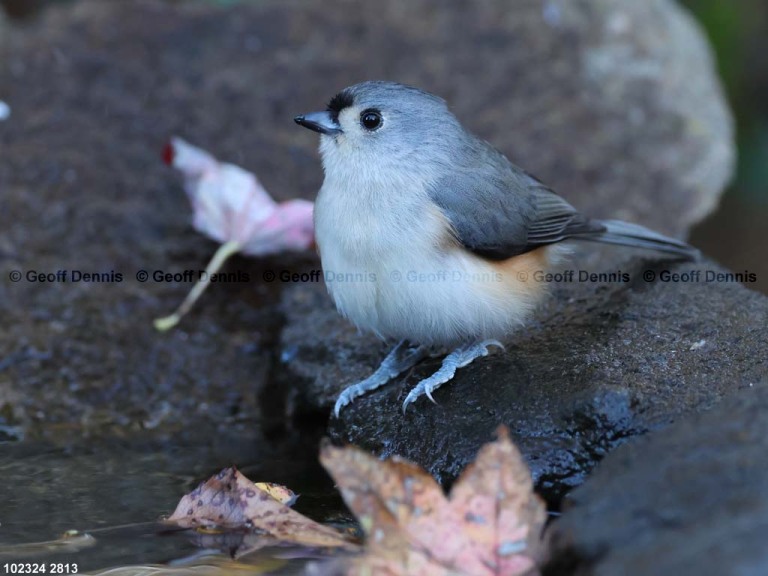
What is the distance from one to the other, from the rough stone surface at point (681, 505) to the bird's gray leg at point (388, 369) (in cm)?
141

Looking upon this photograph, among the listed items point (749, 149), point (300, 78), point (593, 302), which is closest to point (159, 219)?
point (300, 78)

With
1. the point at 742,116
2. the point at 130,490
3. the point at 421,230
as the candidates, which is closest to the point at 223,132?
the point at 421,230

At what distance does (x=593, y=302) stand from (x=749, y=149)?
16.5ft

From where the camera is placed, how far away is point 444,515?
2650mm

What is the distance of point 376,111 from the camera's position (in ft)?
13.0

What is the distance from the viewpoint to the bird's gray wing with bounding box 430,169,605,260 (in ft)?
12.4

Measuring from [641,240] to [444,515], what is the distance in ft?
8.13

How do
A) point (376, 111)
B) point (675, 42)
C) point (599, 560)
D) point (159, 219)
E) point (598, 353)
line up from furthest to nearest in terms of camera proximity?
point (675, 42)
point (159, 219)
point (376, 111)
point (598, 353)
point (599, 560)

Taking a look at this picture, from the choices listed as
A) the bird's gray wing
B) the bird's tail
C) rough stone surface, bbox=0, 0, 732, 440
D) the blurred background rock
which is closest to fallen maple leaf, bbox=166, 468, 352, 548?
rough stone surface, bbox=0, 0, 732, 440

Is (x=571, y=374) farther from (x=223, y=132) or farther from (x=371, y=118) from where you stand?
(x=223, y=132)

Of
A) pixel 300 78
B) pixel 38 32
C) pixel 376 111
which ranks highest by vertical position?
pixel 38 32

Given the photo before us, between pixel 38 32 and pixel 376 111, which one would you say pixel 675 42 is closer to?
pixel 376 111

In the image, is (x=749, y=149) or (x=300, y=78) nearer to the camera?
(x=300, y=78)

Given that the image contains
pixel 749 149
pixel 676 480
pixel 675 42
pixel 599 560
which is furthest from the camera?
pixel 749 149
